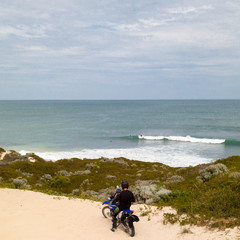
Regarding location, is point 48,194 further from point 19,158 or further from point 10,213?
point 19,158

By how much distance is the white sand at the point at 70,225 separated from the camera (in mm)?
9148

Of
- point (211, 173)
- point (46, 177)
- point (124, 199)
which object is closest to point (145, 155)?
point (46, 177)

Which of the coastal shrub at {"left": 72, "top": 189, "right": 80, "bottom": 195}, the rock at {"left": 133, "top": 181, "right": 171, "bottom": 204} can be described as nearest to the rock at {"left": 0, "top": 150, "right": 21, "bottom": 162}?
the coastal shrub at {"left": 72, "top": 189, "right": 80, "bottom": 195}

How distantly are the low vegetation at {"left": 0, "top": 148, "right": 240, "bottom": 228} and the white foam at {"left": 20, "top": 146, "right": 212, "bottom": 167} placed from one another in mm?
12023

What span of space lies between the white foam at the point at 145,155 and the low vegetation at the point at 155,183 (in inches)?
473

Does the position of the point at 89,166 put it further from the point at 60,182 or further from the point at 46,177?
the point at 60,182

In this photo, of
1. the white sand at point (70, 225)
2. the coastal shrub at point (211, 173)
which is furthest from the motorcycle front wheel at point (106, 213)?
the coastal shrub at point (211, 173)

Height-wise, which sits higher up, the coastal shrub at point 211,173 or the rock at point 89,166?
the coastal shrub at point 211,173

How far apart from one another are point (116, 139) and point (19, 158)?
3624 centimetres

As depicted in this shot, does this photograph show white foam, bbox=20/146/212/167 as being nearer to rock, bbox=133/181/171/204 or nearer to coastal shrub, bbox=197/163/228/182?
coastal shrub, bbox=197/163/228/182

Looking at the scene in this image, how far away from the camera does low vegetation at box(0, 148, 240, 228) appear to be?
10641 millimetres

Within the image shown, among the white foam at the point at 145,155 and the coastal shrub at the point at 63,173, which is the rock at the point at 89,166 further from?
the white foam at the point at 145,155

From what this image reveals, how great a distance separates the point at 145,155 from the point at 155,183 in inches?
1022

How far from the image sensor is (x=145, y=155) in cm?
4556
